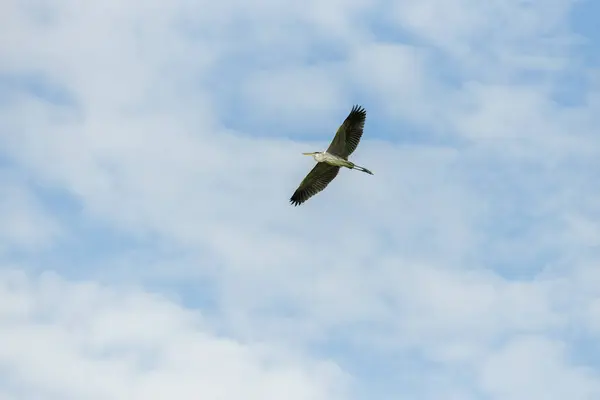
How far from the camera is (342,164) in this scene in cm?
5994

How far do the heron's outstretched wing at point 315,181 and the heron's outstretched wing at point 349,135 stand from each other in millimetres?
1368

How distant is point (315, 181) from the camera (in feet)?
205

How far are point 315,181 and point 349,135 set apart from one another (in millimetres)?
4113

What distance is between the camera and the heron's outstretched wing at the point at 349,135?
195ft

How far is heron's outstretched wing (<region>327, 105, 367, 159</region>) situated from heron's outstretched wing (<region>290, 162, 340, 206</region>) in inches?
53.9

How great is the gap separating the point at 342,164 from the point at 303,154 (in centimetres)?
224

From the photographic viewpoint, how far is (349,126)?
2345 inches

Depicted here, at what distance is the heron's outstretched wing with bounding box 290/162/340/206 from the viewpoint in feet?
201

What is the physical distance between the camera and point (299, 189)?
63.2 metres

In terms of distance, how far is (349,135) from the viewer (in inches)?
2352

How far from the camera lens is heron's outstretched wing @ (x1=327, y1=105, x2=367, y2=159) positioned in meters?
59.4

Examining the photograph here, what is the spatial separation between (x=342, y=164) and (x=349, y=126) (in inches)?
82.7

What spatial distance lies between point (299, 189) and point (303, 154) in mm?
3393
